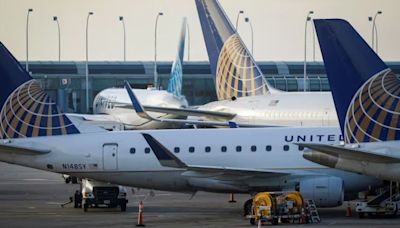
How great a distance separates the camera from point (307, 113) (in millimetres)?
68188

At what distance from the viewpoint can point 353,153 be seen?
36281mm

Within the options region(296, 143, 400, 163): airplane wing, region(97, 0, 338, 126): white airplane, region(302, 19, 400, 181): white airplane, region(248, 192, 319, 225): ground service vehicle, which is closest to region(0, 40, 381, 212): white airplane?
region(248, 192, 319, 225): ground service vehicle

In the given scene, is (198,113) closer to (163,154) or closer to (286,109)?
(286,109)

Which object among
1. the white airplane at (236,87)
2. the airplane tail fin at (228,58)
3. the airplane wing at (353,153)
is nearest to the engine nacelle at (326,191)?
the airplane wing at (353,153)

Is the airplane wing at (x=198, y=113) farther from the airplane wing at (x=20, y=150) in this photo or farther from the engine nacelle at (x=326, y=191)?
the engine nacelle at (x=326, y=191)

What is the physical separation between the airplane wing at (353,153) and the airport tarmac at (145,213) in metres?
3.47

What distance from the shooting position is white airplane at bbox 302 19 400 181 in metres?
36.7

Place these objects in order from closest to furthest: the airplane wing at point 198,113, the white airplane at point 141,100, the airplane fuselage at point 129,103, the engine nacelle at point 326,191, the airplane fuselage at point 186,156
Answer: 1. the engine nacelle at point 326,191
2. the airplane fuselage at point 186,156
3. the airplane wing at point 198,113
4. the white airplane at point 141,100
5. the airplane fuselage at point 129,103

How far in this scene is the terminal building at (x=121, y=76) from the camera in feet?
451

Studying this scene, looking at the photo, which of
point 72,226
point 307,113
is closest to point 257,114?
point 307,113

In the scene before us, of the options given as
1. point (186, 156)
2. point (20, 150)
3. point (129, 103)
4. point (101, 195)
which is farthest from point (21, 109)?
point (129, 103)

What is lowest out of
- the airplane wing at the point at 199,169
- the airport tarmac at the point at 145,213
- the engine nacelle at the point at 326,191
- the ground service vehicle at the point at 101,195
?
the airport tarmac at the point at 145,213

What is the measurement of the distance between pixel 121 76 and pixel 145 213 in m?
97.4

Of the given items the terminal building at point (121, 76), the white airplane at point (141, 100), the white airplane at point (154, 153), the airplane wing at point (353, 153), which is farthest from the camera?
the terminal building at point (121, 76)
